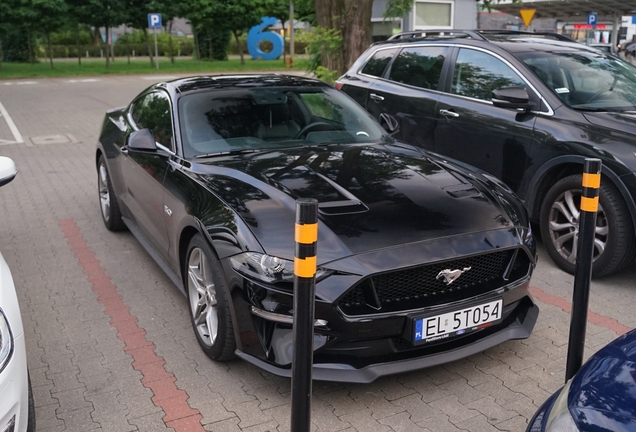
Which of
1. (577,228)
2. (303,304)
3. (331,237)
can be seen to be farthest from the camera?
(577,228)

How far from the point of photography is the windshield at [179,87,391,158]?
4.63m

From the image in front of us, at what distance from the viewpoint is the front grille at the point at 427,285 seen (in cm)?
327

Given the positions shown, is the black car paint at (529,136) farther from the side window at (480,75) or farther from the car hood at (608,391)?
the car hood at (608,391)

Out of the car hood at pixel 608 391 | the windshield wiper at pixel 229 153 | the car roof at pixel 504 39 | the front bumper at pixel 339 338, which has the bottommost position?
the front bumper at pixel 339 338

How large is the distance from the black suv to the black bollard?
1712mm

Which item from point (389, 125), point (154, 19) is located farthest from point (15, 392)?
point (154, 19)

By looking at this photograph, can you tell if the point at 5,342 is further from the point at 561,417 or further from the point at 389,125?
the point at 389,125

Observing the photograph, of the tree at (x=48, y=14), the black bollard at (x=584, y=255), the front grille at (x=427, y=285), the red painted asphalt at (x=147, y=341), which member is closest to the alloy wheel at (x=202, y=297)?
the red painted asphalt at (x=147, y=341)

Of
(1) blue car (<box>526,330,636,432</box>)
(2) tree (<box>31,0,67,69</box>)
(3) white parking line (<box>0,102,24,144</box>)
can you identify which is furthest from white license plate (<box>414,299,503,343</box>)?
(2) tree (<box>31,0,67,69</box>)

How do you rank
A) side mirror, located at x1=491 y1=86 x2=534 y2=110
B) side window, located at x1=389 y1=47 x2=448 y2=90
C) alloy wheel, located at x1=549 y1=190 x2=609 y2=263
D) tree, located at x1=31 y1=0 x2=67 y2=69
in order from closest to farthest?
alloy wheel, located at x1=549 y1=190 x2=609 y2=263 → side mirror, located at x1=491 y1=86 x2=534 y2=110 → side window, located at x1=389 y1=47 x2=448 y2=90 → tree, located at x1=31 y1=0 x2=67 y2=69

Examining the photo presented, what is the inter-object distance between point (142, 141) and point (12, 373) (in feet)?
7.66

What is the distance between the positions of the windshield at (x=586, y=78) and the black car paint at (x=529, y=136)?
0.12 m

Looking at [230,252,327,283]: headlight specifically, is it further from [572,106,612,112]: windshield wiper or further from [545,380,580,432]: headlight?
[572,106,612,112]: windshield wiper

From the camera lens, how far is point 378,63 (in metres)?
7.38
